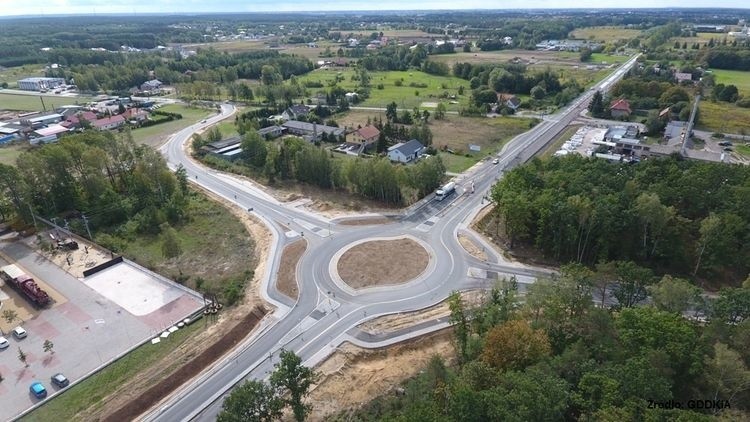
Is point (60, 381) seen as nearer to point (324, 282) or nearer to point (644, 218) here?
point (324, 282)

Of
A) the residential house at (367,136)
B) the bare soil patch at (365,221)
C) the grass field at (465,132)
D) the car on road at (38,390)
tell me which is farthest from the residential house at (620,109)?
the car on road at (38,390)

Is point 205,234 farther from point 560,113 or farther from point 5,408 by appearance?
point 560,113

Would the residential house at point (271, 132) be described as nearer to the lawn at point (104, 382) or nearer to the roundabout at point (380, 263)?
the roundabout at point (380, 263)

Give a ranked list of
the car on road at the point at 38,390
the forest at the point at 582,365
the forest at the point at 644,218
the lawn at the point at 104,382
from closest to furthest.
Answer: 1. the forest at the point at 582,365
2. the lawn at the point at 104,382
3. the car on road at the point at 38,390
4. the forest at the point at 644,218

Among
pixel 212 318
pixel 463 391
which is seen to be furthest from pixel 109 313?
pixel 463 391

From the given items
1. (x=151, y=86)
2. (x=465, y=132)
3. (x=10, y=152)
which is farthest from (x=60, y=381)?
(x=151, y=86)
